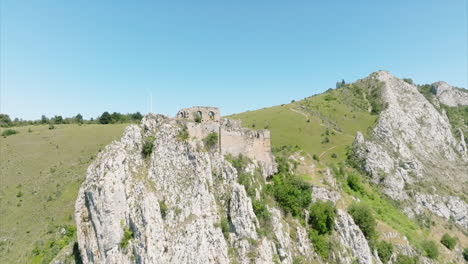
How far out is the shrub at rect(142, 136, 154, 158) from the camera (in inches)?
1385

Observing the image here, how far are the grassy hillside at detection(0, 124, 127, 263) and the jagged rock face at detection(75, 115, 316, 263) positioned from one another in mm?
26051

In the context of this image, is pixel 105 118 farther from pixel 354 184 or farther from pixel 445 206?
pixel 445 206

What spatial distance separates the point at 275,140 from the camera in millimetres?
81812

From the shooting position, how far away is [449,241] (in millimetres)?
56438

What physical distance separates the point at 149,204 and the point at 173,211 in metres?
2.75

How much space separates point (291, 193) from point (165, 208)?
1899cm

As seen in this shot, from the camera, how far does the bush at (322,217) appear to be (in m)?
41.2

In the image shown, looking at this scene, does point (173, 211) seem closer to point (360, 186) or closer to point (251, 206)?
point (251, 206)

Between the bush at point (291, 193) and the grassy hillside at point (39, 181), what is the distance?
39469 millimetres

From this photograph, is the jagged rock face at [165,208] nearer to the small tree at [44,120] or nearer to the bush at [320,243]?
the bush at [320,243]

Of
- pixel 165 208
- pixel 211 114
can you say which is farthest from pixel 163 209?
pixel 211 114

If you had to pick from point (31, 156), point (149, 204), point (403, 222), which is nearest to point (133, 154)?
point (149, 204)

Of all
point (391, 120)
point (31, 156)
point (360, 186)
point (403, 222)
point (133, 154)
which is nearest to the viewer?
point (133, 154)

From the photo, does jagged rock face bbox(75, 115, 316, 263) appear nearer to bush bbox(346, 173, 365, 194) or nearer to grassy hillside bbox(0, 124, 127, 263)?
grassy hillside bbox(0, 124, 127, 263)
